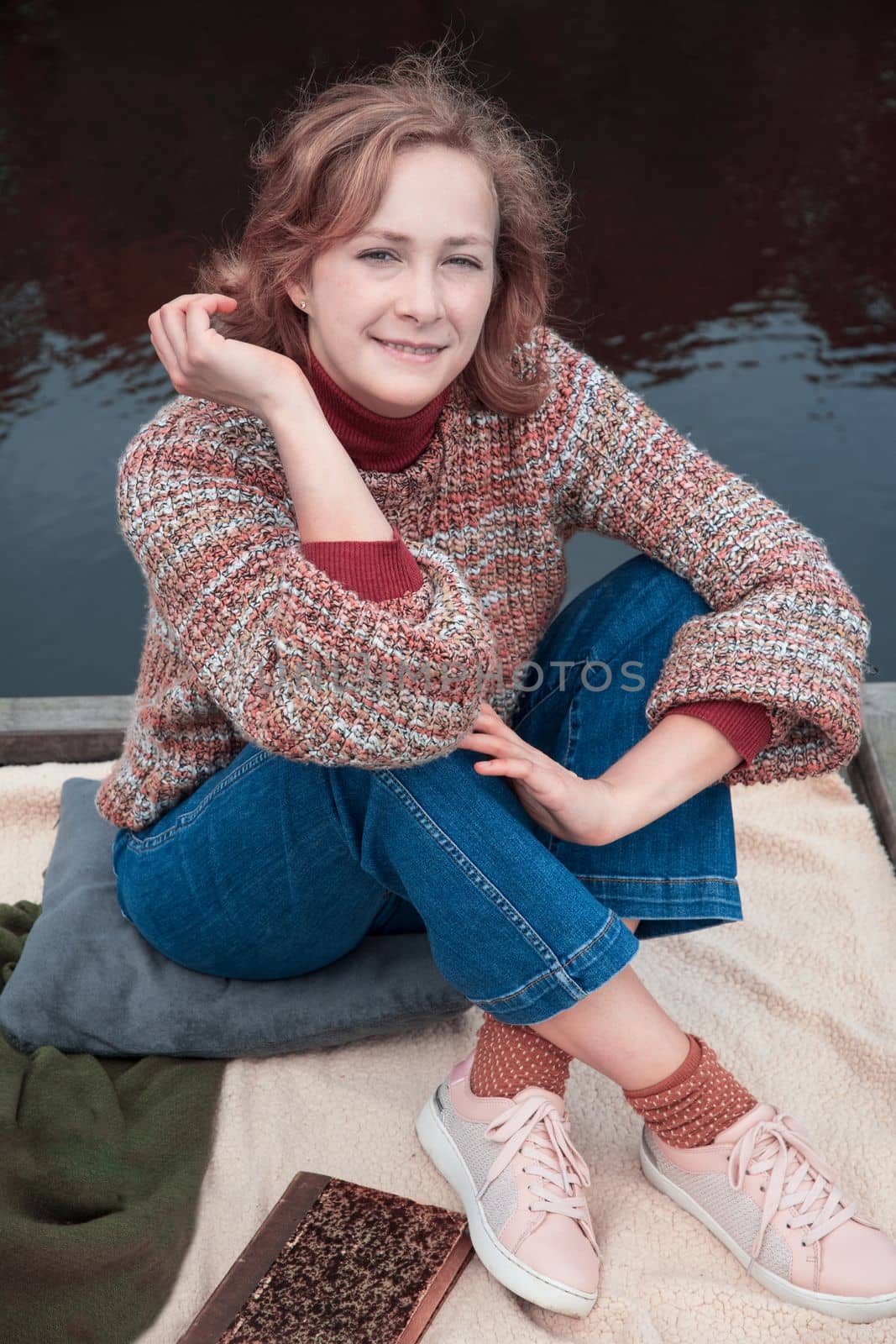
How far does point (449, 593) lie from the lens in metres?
1.15

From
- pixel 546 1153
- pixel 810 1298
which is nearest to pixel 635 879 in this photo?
pixel 546 1153

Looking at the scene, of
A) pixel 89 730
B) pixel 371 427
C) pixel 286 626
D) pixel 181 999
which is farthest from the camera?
A: pixel 89 730

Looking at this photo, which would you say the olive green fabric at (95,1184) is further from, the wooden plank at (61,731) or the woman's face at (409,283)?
the woman's face at (409,283)

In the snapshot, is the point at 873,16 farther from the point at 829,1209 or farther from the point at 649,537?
the point at 829,1209

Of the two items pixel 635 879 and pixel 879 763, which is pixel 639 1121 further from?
pixel 879 763

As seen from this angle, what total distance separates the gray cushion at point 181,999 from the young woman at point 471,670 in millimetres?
36

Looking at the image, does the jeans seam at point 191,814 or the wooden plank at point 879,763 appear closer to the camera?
the jeans seam at point 191,814

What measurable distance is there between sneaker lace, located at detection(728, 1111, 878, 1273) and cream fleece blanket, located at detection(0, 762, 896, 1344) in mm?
70

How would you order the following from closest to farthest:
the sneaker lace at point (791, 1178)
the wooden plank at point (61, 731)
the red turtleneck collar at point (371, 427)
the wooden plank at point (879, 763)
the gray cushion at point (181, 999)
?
1. the sneaker lace at point (791, 1178)
2. the red turtleneck collar at point (371, 427)
3. the gray cushion at point (181, 999)
4. the wooden plank at point (879, 763)
5. the wooden plank at point (61, 731)

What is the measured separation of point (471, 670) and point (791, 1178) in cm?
55

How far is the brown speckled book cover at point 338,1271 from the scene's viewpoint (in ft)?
3.69

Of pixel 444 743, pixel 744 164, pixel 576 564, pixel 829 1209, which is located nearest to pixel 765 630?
pixel 444 743

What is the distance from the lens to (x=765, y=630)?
4.04 feet

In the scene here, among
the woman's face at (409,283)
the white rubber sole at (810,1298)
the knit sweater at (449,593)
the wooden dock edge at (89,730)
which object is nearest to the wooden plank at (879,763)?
the wooden dock edge at (89,730)
